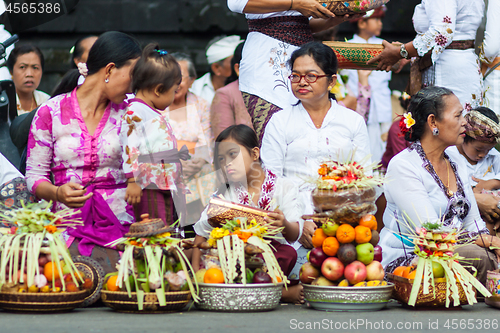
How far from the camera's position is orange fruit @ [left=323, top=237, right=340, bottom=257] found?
3188 millimetres

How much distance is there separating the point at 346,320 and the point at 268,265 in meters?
0.49

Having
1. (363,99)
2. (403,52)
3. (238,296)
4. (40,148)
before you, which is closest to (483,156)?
(403,52)

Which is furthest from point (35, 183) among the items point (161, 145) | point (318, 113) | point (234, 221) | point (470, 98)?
point (470, 98)

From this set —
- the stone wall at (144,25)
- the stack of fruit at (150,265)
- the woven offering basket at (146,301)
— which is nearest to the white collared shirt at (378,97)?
the stone wall at (144,25)

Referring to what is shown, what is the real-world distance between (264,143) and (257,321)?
145 cm

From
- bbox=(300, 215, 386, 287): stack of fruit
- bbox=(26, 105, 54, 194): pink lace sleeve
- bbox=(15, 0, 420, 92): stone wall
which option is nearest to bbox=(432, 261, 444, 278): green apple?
bbox=(300, 215, 386, 287): stack of fruit

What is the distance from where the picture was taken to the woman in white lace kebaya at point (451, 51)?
167 inches

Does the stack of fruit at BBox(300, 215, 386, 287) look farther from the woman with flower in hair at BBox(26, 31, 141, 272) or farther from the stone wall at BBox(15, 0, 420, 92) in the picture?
the stone wall at BBox(15, 0, 420, 92)

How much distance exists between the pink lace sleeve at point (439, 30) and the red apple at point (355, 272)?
1.77 meters

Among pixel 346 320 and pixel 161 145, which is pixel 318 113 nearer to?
pixel 161 145

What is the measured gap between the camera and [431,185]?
3.63 meters

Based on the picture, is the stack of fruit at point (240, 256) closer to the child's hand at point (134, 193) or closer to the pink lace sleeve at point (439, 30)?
the child's hand at point (134, 193)

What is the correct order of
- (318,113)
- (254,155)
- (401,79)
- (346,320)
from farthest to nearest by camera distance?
(401,79) < (318,113) < (254,155) < (346,320)

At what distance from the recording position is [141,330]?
8.33 ft
